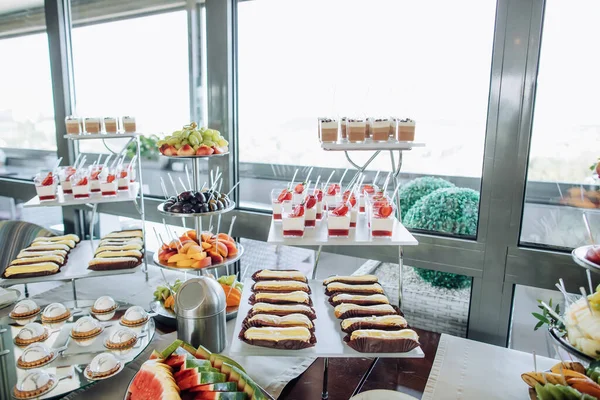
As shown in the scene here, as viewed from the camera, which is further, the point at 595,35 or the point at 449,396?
the point at 595,35

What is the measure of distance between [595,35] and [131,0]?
275 centimetres

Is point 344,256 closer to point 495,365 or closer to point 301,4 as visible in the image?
point 495,365

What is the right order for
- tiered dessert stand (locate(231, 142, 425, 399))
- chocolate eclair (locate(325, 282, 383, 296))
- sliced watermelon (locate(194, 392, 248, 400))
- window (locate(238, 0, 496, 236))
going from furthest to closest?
→ window (locate(238, 0, 496, 236))
chocolate eclair (locate(325, 282, 383, 296))
tiered dessert stand (locate(231, 142, 425, 399))
sliced watermelon (locate(194, 392, 248, 400))


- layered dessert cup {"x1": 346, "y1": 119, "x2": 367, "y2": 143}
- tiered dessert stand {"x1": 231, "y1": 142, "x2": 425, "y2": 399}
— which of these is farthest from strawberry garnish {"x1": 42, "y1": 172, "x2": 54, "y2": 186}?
layered dessert cup {"x1": 346, "y1": 119, "x2": 367, "y2": 143}

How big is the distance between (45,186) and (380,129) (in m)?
1.74

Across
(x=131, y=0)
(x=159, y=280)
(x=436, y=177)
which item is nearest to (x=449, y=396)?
(x=436, y=177)

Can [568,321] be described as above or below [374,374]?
above

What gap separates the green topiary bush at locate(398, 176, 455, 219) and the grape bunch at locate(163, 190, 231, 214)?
0.95m

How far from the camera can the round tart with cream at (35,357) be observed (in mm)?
1517

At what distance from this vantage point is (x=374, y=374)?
182 centimetres

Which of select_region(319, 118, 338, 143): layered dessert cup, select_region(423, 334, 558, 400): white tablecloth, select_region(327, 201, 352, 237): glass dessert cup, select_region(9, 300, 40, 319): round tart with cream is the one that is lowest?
select_region(423, 334, 558, 400): white tablecloth

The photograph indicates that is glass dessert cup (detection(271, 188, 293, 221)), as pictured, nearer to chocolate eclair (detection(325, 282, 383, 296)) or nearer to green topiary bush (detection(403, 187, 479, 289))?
chocolate eclair (detection(325, 282, 383, 296))

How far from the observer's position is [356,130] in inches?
63.1

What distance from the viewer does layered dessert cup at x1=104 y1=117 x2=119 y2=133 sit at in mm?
2391
